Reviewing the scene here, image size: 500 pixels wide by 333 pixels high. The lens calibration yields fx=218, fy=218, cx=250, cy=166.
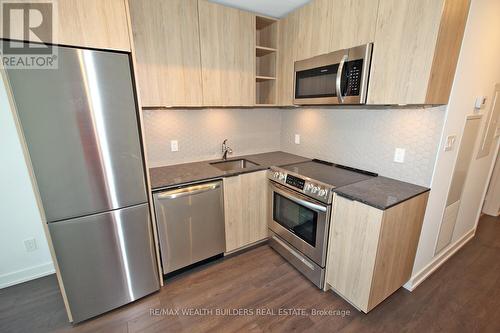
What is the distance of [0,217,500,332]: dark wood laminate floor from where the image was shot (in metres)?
1.65

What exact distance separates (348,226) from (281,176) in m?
0.80

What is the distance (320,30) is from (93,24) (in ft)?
5.81

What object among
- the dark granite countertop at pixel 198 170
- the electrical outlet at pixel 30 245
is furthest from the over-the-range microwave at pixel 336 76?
the electrical outlet at pixel 30 245

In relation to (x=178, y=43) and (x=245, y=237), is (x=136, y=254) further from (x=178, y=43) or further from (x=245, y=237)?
(x=178, y=43)

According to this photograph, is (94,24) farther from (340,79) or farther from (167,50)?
(340,79)

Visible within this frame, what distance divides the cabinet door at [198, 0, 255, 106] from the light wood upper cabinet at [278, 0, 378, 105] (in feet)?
1.22

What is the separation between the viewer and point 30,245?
2074 mm

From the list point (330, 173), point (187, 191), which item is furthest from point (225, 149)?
point (330, 173)

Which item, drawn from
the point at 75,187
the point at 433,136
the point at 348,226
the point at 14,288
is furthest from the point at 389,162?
the point at 14,288

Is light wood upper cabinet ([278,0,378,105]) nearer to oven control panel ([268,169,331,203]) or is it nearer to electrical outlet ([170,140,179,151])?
oven control panel ([268,169,331,203])

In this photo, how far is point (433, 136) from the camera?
171 cm

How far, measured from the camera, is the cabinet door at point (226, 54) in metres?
2.07

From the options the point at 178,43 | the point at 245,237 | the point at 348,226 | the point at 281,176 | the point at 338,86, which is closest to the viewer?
the point at 348,226

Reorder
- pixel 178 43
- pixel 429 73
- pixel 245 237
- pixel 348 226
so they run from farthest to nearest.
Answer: pixel 245 237, pixel 178 43, pixel 348 226, pixel 429 73
